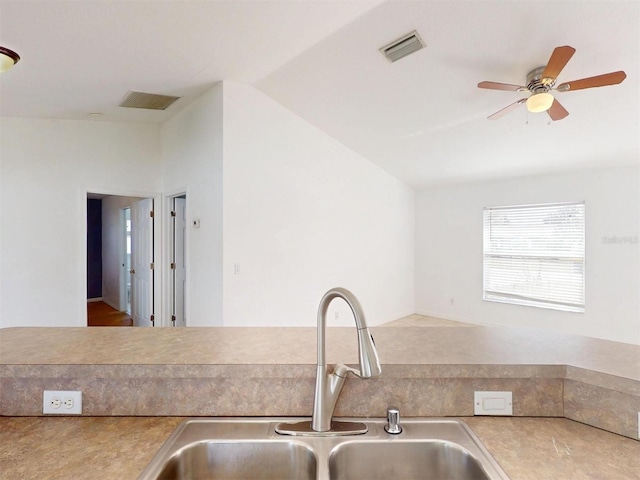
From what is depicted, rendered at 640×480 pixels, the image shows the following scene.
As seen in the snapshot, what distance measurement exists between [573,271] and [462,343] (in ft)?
15.9

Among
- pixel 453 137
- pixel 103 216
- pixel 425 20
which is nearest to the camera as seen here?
pixel 425 20

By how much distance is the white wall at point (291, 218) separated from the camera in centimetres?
356

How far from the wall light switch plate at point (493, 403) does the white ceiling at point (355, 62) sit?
254 cm

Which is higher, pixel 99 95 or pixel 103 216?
pixel 99 95

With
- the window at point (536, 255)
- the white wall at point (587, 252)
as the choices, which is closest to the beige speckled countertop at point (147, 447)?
the white wall at point (587, 252)

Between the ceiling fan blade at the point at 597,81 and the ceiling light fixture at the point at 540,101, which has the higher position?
the ceiling fan blade at the point at 597,81

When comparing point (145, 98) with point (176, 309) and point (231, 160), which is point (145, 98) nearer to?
point (231, 160)

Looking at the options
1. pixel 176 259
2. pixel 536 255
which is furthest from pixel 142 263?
pixel 536 255

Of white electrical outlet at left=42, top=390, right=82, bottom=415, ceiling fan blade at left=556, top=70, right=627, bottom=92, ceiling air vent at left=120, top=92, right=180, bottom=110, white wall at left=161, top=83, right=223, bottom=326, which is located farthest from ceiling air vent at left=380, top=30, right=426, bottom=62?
white electrical outlet at left=42, top=390, right=82, bottom=415

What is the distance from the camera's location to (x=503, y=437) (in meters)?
0.90

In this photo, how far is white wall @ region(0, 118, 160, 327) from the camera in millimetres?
3645

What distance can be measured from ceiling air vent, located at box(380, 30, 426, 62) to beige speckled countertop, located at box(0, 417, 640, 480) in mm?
2740

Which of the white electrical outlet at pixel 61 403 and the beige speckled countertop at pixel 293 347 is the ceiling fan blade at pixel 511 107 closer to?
the beige speckled countertop at pixel 293 347

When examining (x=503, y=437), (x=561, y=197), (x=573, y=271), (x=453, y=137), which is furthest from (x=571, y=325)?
(x=503, y=437)
